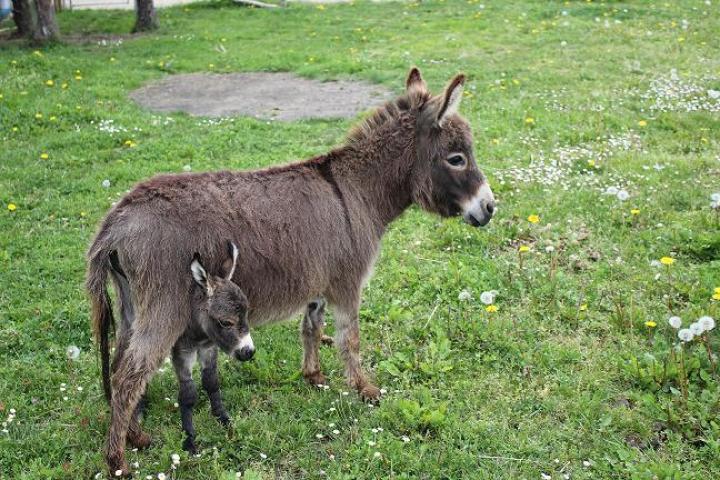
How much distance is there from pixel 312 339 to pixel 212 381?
0.84 m

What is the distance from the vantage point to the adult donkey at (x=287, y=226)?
3.80 m

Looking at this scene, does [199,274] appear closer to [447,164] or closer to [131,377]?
[131,377]

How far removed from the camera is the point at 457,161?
476 cm

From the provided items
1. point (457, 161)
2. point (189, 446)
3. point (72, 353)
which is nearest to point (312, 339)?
point (189, 446)

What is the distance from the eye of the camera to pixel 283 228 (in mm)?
4258

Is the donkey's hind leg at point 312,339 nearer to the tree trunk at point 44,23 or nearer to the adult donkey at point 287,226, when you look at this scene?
the adult donkey at point 287,226

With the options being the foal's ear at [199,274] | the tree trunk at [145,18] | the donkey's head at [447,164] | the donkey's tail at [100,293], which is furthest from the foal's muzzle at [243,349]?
the tree trunk at [145,18]

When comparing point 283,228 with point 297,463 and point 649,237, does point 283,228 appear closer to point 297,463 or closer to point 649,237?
point 297,463

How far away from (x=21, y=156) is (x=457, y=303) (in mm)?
6021

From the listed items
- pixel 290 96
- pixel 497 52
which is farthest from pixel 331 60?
pixel 497 52

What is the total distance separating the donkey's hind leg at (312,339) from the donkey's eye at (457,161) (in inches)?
51.5

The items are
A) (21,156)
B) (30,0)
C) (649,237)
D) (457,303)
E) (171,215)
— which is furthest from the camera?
(30,0)

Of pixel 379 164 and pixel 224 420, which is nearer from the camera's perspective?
pixel 224 420

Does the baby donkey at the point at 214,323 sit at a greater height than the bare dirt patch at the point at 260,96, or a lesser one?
greater
